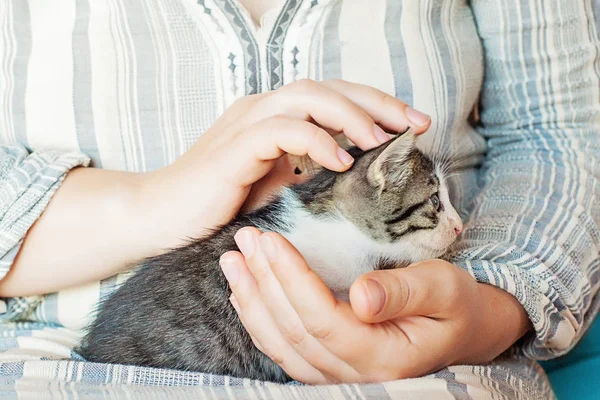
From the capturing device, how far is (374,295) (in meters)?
0.58

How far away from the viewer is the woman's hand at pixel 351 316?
0.65 metres

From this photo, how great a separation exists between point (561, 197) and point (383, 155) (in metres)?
0.41

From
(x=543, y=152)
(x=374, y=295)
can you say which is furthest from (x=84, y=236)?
(x=543, y=152)

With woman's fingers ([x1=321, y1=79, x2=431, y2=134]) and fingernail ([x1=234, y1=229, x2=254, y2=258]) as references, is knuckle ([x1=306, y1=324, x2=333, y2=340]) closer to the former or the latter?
fingernail ([x1=234, y1=229, x2=254, y2=258])

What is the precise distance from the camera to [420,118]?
848 mm

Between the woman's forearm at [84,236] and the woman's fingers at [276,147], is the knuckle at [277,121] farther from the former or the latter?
the woman's forearm at [84,236]

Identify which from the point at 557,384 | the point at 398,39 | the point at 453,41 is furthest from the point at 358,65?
the point at 557,384

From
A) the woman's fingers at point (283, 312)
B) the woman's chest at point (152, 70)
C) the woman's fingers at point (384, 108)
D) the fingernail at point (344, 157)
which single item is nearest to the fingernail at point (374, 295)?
the woman's fingers at point (283, 312)

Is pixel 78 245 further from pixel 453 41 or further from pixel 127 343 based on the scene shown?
pixel 453 41

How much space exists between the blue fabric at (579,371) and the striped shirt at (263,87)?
9 cm

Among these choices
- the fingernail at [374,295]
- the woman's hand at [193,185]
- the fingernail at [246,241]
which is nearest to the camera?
→ the fingernail at [374,295]

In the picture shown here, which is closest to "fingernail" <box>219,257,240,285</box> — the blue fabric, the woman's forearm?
the woman's forearm

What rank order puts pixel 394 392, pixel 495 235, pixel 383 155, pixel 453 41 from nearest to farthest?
1. pixel 394 392
2. pixel 383 155
3. pixel 495 235
4. pixel 453 41

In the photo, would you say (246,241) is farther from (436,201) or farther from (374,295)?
(436,201)
